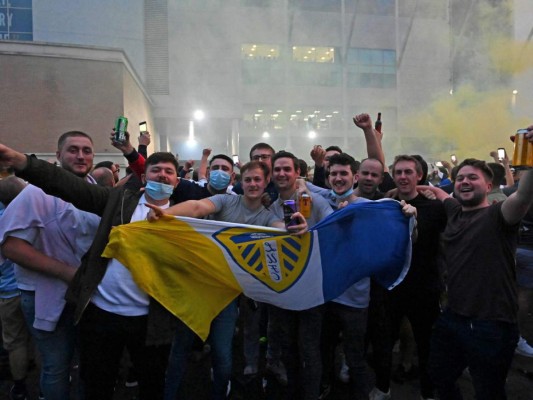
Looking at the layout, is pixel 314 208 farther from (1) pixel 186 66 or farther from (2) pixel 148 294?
(1) pixel 186 66

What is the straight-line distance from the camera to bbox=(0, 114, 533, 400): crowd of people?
6.02 ft

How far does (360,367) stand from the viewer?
2309mm

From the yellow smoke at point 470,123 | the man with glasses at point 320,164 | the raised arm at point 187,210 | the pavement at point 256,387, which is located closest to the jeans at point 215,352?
the pavement at point 256,387

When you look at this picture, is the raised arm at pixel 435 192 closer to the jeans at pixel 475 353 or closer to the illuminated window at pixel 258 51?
the jeans at pixel 475 353

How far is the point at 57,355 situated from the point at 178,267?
2.53 feet

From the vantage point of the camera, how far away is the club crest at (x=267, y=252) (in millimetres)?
2123

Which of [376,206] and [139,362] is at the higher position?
[376,206]

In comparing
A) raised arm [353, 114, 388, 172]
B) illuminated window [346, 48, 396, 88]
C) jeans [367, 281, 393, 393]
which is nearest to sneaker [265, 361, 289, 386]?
jeans [367, 281, 393, 393]

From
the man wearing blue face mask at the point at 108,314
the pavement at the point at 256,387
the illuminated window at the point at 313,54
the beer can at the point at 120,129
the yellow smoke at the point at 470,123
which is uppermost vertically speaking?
the illuminated window at the point at 313,54

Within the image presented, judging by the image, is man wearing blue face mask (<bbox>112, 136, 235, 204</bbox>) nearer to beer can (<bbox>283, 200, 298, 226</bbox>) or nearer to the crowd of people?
the crowd of people

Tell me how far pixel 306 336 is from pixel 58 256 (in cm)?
148

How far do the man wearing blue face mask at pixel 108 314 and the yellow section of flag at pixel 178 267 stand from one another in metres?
0.06

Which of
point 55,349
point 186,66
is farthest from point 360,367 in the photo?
point 186,66

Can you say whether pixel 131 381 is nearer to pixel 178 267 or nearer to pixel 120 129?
pixel 178 267
